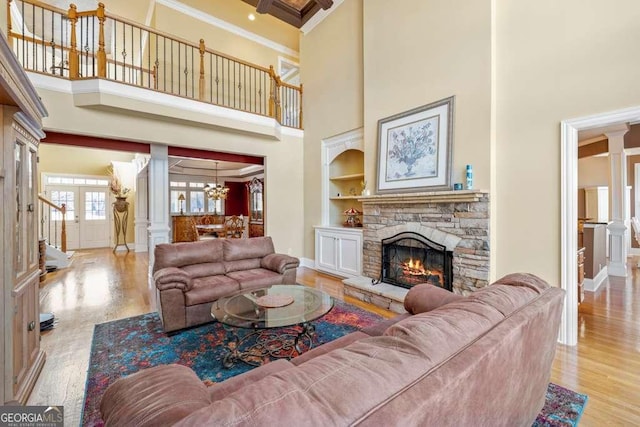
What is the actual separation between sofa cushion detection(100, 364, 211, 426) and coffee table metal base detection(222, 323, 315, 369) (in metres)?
1.37

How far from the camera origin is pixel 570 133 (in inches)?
110

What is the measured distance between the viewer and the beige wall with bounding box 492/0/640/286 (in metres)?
2.57

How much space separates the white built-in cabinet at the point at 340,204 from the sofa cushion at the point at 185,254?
234 cm

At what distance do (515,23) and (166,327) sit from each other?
5.00 meters

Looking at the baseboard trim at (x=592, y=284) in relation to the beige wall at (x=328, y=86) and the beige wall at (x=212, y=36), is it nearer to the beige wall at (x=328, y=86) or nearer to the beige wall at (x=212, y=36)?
the beige wall at (x=328, y=86)

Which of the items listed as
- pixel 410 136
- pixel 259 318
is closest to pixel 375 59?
pixel 410 136

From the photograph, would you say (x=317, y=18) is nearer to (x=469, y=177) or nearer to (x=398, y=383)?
(x=469, y=177)

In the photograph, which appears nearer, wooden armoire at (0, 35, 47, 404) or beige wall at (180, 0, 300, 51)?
wooden armoire at (0, 35, 47, 404)

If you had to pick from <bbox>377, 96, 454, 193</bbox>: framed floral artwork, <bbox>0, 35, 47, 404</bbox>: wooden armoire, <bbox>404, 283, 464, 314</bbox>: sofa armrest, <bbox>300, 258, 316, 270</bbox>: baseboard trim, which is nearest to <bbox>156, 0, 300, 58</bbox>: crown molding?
<bbox>377, 96, 454, 193</bbox>: framed floral artwork

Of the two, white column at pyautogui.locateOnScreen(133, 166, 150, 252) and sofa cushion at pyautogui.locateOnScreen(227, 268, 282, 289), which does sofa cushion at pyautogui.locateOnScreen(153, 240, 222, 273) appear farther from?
white column at pyautogui.locateOnScreen(133, 166, 150, 252)

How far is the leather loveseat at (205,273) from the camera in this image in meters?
2.98

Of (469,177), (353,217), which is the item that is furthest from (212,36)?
(469,177)

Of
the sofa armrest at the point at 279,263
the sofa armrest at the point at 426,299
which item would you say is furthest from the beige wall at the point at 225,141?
the sofa armrest at the point at 426,299

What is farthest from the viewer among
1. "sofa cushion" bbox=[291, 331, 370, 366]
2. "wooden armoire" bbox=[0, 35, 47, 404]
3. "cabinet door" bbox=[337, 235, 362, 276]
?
"cabinet door" bbox=[337, 235, 362, 276]
